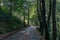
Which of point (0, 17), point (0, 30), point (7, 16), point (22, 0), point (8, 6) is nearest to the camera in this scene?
point (0, 30)

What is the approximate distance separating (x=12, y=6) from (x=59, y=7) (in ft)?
58.7

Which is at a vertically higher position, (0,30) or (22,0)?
(22,0)

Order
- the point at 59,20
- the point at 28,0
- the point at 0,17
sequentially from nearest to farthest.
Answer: the point at 59,20 → the point at 0,17 → the point at 28,0

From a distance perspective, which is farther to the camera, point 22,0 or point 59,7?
point 22,0

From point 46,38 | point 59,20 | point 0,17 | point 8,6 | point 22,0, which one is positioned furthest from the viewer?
point 22,0

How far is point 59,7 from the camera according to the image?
1385 inches

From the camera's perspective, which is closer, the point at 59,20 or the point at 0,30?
the point at 0,30

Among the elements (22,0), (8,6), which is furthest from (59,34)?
(22,0)

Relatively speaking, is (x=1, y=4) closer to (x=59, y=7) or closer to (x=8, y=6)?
(x=8, y=6)

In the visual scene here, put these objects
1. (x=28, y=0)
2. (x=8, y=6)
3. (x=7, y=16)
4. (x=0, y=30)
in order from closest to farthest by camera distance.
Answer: (x=0, y=30) → (x=7, y=16) → (x=8, y=6) → (x=28, y=0)

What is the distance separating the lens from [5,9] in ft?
167

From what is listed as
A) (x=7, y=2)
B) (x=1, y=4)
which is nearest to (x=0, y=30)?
(x=7, y=2)

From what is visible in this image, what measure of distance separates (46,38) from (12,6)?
28901mm

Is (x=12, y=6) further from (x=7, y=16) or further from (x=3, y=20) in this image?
(x=3, y=20)
